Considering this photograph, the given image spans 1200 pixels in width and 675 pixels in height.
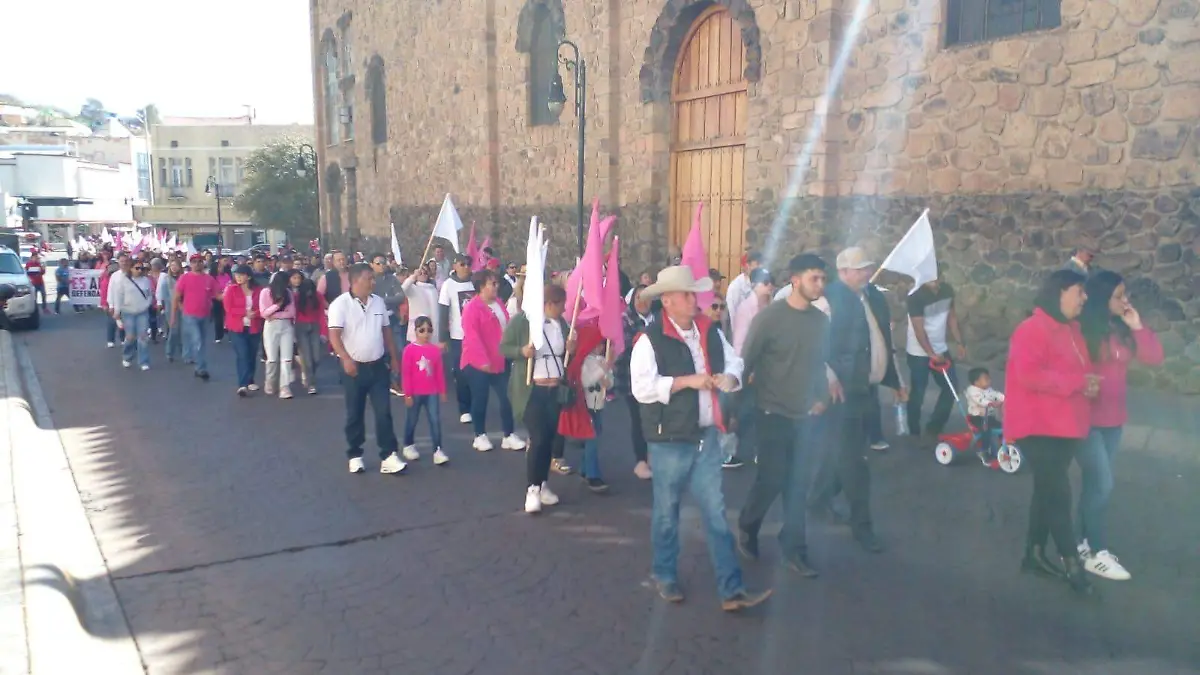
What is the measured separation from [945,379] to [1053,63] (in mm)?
3920

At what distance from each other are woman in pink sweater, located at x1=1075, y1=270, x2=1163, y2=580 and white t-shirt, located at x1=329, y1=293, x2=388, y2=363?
5.26 m

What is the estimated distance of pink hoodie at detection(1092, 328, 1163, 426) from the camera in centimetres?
532

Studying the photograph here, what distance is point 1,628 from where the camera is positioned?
4.32 m

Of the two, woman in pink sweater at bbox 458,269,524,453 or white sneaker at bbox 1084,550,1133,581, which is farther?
woman in pink sweater at bbox 458,269,524,453

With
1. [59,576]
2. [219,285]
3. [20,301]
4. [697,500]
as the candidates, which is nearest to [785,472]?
[697,500]

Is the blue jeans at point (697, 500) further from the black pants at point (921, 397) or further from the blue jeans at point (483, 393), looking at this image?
the black pants at point (921, 397)

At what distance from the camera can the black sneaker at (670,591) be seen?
516 cm

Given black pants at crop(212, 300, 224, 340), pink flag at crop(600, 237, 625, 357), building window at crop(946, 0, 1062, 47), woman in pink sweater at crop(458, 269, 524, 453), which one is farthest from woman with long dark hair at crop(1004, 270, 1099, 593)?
black pants at crop(212, 300, 224, 340)

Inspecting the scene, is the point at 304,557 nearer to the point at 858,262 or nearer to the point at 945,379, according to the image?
the point at 858,262

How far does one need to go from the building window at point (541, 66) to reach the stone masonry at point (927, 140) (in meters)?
0.18

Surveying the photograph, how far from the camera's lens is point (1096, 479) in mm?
5371

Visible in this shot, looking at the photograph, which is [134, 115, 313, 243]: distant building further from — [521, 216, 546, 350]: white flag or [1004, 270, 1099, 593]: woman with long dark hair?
[1004, 270, 1099, 593]: woman with long dark hair

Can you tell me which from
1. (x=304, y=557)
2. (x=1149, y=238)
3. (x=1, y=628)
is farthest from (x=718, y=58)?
(x=1, y=628)

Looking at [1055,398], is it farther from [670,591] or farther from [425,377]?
[425,377]
